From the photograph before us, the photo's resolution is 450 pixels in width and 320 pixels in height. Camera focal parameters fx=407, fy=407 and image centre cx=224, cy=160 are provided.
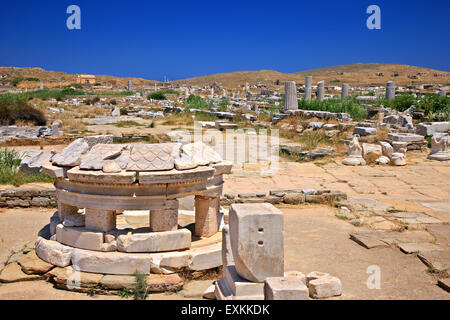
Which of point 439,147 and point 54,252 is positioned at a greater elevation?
point 439,147

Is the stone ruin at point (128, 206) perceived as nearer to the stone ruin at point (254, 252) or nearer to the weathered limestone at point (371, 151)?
the stone ruin at point (254, 252)

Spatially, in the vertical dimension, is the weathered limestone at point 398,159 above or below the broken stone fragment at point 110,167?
below

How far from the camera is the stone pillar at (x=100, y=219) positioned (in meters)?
4.90

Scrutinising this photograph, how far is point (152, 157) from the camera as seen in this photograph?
4.94 m

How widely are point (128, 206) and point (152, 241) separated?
500mm

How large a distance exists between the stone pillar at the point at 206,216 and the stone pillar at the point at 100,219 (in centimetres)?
114

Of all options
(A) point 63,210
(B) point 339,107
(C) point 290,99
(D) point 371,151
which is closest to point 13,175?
(A) point 63,210

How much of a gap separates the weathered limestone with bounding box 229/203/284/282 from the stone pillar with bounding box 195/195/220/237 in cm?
172

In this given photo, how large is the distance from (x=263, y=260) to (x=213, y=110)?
20.3 m

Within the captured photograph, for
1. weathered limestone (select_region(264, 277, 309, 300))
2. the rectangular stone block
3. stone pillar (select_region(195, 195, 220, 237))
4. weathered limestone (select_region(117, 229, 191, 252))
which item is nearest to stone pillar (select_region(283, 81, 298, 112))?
stone pillar (select_region(195, 195, 220, 237))

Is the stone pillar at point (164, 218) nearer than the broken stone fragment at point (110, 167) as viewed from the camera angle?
No

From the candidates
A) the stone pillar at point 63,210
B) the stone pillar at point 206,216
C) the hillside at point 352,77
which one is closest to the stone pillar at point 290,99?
the stone pillar at point 206,216

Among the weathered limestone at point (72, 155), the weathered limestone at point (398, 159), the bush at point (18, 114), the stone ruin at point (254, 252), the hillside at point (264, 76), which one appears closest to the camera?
the stone ruin at point (254, 252)

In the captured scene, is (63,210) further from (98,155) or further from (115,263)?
(115,263)
